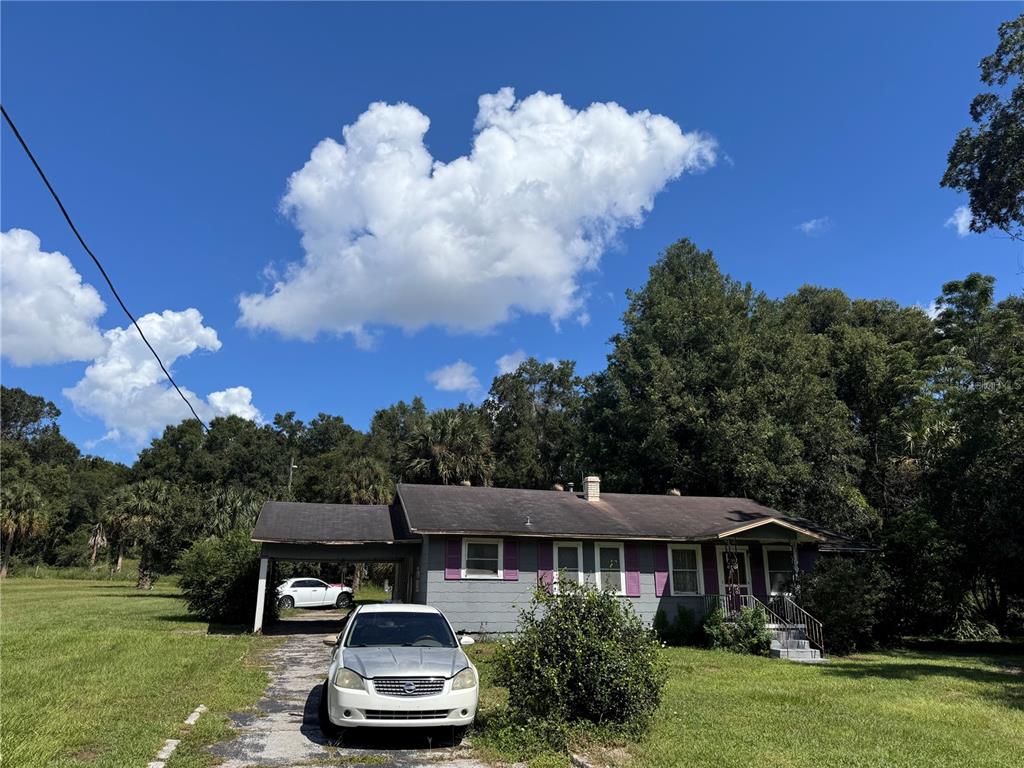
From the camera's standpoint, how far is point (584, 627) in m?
7.80

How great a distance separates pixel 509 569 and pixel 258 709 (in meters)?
9.83

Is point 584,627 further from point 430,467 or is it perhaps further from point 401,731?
point 430,467

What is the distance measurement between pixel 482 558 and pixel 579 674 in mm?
10698

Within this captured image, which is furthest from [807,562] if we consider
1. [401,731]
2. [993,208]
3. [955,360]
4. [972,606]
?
[401,731]

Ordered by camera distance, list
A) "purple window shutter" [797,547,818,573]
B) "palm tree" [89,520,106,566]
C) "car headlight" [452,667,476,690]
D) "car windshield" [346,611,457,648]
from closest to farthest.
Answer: "car headlight" [452,667,476,690] < "car windshield" [346,611,457,648] < "purple window shutter" [797,547,818,573] < "palm tree" [89,520,106,566]

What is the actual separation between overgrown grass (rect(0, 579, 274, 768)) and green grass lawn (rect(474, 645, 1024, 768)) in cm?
389

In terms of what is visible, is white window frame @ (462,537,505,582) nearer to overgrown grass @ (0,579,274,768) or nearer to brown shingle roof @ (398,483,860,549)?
brown shingle roof @ (398,483,860,549)

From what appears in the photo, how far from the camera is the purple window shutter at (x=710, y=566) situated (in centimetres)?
1928

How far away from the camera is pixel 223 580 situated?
20125mm

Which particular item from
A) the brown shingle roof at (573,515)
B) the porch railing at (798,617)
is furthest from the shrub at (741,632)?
the brown shingle roof at (573,515)

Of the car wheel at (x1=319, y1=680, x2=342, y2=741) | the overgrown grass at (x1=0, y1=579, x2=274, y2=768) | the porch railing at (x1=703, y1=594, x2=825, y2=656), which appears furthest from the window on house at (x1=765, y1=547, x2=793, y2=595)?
the car wheel at (x1=319, y1=680, x2=342, y2=741)

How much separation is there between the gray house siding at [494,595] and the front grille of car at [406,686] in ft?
33.4

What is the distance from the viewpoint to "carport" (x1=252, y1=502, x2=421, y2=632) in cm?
1816

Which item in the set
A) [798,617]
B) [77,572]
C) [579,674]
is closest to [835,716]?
[579,674]
